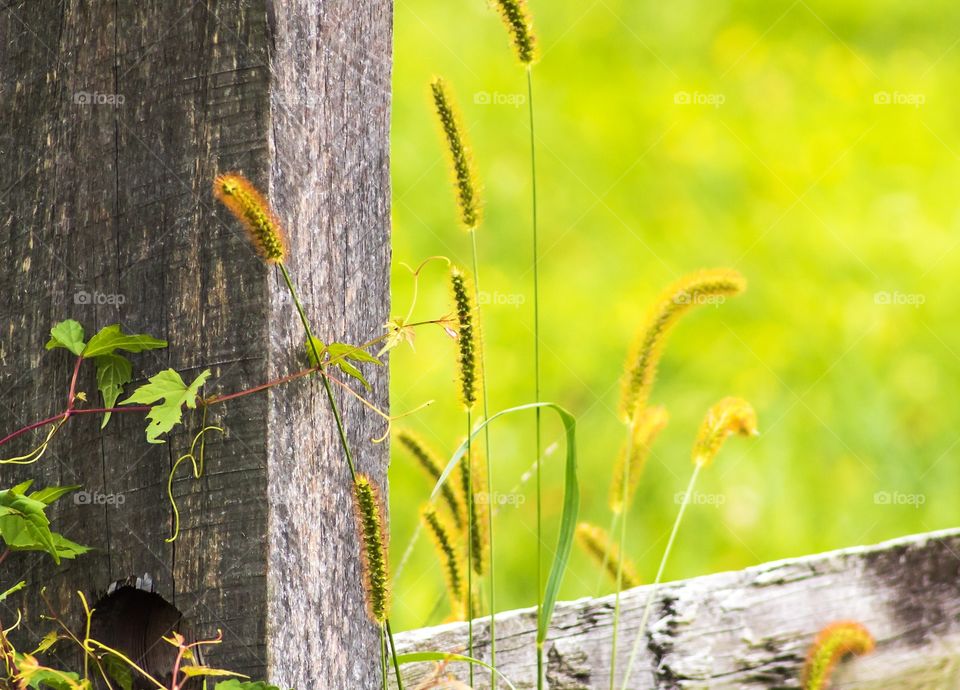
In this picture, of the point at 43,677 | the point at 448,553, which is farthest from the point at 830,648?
the point at 43,677

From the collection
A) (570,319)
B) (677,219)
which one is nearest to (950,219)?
(677,219)

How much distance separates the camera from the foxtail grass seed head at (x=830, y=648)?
1.64 metres

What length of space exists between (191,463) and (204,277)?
0.79 feet

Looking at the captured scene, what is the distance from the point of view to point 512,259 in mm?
3910

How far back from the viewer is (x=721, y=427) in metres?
1.72

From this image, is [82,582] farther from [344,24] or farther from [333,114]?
[344,24]

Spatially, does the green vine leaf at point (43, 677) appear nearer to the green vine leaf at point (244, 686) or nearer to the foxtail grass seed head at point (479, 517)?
the green vine leaf at point (244, 686)

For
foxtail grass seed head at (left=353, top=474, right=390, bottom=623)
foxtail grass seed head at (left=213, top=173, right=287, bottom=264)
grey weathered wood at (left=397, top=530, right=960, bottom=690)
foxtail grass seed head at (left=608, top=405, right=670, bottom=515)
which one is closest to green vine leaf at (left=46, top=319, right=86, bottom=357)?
foxtail grass seed head at (left=213, top=173, right=287, bottom=264)

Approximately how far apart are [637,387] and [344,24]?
27.1 inches

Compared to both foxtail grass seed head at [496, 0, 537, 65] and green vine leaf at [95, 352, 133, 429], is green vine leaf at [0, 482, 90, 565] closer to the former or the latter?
green vine leaf at [95, 352, 133, 429]

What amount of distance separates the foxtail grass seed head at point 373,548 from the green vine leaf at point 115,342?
1.07 ft

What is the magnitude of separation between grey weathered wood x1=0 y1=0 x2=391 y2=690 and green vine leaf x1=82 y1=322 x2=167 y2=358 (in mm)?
26

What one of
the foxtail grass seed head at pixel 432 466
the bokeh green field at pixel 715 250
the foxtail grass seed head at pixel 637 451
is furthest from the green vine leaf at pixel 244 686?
the bokeh green field at pixel 715 250

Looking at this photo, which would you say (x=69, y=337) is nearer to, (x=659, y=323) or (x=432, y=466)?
(x=432, y=466)
